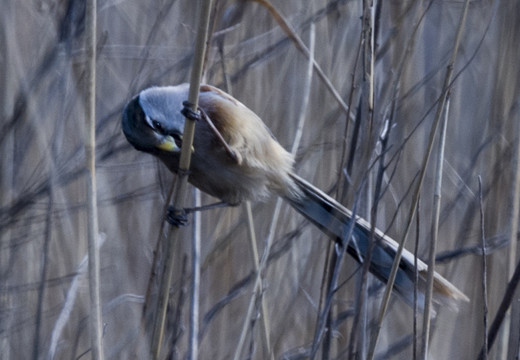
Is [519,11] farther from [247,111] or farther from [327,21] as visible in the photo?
[247,111]

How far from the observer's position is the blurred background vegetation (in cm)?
212

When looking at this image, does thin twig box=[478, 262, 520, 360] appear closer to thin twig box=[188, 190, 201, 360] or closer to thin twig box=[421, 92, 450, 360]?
thin twig box=[421, 92, 450, 360]

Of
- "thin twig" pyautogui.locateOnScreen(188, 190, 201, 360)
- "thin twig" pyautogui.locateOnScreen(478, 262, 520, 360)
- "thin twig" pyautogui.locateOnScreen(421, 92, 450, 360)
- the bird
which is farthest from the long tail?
"thin twig" pyautogui.locateOnScreen(188, 190, 201, 360)

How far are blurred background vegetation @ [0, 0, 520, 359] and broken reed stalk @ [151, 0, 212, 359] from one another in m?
0.43

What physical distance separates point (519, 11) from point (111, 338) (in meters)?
1.97

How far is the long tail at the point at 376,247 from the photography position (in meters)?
1.78

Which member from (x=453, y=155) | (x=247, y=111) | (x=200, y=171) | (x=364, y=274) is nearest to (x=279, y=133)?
(x=247, y=111)

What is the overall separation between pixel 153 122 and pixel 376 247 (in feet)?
2.65

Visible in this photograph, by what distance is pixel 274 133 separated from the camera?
2641mm

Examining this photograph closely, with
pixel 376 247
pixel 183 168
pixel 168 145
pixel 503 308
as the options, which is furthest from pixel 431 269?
pixel 168 145

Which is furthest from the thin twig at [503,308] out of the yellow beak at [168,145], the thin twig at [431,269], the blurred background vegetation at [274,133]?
the yellow beak at [168,145]

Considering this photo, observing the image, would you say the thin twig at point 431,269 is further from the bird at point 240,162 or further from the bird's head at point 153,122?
the bird's head at point 153,122

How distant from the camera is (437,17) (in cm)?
257

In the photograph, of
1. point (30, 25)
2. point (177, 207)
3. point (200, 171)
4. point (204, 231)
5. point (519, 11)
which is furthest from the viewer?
point (204, 231)
